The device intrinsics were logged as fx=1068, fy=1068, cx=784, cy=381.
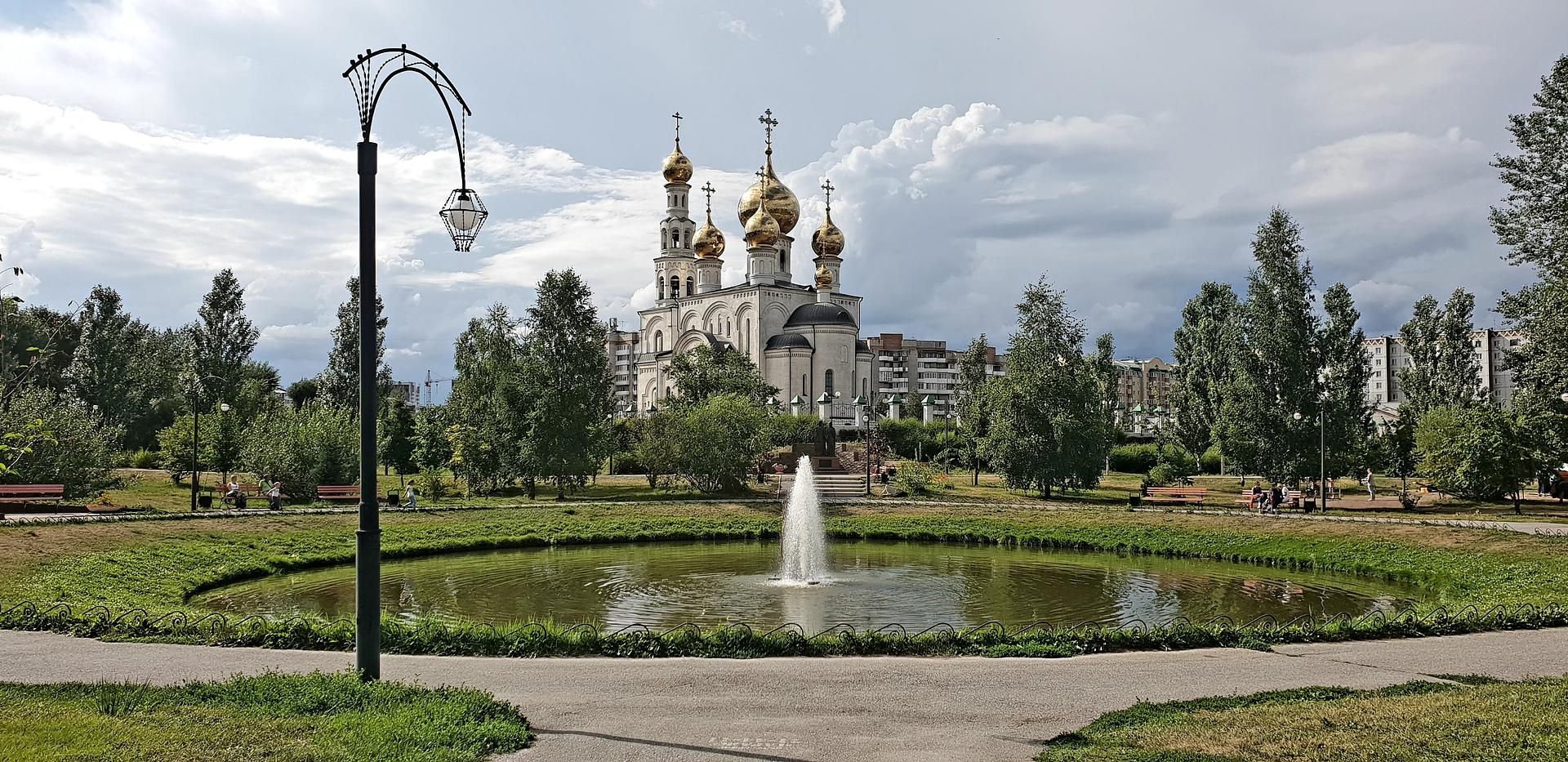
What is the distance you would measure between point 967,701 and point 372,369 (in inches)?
216

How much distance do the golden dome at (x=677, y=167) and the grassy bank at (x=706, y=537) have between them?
183 ft

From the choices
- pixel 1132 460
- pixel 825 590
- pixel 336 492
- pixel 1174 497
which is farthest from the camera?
pixel 1132 460

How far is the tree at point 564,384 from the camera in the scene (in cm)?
→ 3953

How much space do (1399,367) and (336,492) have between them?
80.7 m

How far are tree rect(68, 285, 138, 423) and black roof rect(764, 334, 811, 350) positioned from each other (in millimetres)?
40017

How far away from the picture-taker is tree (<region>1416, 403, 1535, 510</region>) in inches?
1243

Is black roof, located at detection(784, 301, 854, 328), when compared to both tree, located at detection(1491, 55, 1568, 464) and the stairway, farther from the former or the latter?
tree, located at detection(1491, 55, 1568, 464)

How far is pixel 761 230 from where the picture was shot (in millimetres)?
80812

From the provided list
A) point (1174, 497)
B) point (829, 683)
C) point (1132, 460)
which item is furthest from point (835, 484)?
point (829, 683)

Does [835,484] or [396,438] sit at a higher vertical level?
[396,438]

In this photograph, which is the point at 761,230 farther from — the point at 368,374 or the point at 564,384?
the point at 368,374

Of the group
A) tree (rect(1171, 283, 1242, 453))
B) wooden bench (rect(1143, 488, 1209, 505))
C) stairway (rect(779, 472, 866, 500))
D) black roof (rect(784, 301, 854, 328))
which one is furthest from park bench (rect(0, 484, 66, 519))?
black roof (rect(784, 301, 854, 328))

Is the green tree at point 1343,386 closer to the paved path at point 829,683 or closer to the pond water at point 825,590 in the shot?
the pond water at point 825,590

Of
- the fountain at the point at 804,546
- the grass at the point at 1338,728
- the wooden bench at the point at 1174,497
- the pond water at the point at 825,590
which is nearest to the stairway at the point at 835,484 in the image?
the wooden bench at the point at 1174,497
